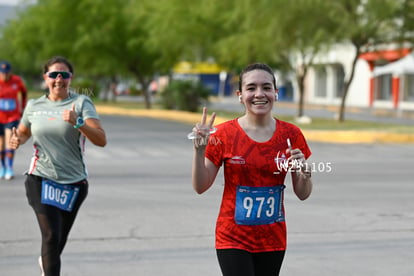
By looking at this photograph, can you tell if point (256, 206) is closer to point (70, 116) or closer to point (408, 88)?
point (70, 116)

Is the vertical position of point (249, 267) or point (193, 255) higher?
point (249, 267)

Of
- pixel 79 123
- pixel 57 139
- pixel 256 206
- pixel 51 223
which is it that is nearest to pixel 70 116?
pixel 79 123

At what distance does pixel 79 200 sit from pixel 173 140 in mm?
15477

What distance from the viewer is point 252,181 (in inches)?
159

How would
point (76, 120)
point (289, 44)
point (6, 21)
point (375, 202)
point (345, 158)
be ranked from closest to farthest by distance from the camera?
point (76, 120), point (375, 202), point (345, 158), point (289, 44), point (6, 21)

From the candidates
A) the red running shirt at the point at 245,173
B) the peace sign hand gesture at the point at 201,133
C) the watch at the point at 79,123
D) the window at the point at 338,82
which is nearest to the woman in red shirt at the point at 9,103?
the watch at the point at 79,123

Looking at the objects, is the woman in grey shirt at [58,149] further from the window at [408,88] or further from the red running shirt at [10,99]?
the window at [408,88]

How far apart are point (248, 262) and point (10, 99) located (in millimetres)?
8568

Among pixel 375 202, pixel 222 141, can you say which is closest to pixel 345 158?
pixel 375 202

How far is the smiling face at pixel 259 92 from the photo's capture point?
4.02 m

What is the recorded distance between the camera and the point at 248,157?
4016 millimetres

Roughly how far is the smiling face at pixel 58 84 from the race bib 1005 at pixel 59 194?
0.60m

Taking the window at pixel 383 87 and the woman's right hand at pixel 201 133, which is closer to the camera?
the woman's right hand at pixel 201 133

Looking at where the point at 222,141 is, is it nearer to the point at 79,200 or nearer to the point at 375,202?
the point at 79,200
